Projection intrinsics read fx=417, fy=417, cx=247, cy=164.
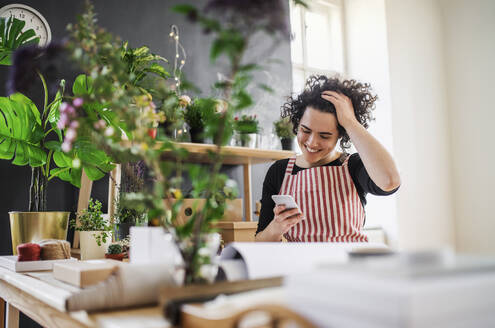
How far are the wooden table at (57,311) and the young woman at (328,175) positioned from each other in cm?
85

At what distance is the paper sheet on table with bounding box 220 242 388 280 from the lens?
794 millimetres

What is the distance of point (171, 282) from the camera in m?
0.69

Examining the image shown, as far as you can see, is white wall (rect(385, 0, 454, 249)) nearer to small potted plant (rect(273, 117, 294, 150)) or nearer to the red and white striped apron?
small potted plant (rect(273, 117, 294, 150))

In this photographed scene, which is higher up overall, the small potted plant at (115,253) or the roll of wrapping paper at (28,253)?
the roll of wrapping paper at (28,253)

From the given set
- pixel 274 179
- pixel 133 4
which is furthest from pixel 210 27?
pixel 133 4

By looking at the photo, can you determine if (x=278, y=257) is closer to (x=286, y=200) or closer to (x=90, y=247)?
(x=286, y=200)

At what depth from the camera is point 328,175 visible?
181 centimetres

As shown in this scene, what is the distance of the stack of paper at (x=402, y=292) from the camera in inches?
16.8

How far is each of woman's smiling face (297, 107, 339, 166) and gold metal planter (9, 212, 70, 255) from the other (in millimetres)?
1109

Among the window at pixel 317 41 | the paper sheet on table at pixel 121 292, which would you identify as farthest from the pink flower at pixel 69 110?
the window at pixel 317 41

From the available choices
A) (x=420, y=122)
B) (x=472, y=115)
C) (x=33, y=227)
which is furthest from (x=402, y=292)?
(x=472, y=115)

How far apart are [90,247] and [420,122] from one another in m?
3.44

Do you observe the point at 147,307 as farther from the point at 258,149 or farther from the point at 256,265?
the point at 258,149

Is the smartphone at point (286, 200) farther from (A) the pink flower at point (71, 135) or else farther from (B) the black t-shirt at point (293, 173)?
(A) the pink flower at point (71, 135)
